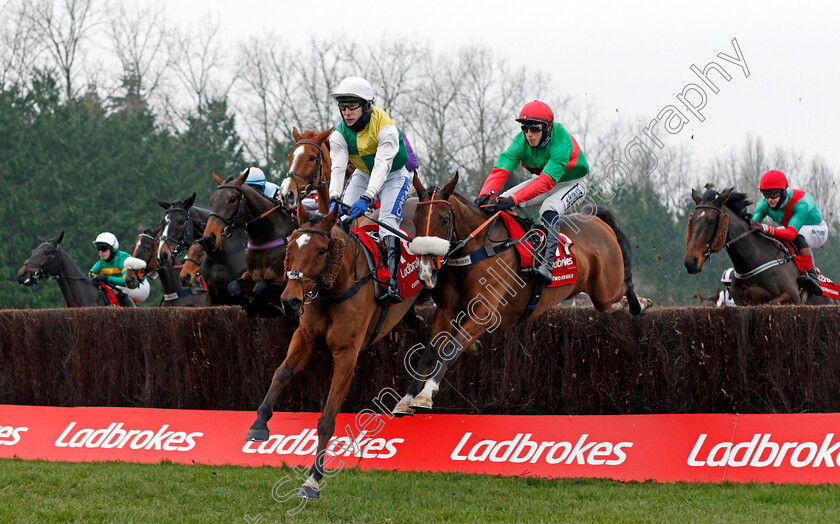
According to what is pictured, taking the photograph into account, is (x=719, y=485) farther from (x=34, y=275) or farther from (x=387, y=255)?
(x=34, y=275)

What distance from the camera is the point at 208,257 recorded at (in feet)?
28.9

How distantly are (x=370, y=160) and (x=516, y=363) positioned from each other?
2.17 meters

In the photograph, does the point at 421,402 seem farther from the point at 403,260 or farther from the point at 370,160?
the point at 370,160

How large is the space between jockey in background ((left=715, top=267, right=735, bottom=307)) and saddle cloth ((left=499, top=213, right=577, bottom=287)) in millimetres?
3953

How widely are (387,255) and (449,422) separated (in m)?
1.47

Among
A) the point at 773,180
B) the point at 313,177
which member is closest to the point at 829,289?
the point at 773,180

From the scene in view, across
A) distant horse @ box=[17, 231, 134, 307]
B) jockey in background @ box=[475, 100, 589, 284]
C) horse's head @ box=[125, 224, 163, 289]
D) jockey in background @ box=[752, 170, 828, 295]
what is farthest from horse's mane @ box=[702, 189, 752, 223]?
distant horse @ box=[17, 231, 134, 307]

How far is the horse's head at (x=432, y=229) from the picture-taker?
585 centimetres

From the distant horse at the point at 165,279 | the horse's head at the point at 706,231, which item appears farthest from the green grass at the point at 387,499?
the distant horse at the point at 165,279

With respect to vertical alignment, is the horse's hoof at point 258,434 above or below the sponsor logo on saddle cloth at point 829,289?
above

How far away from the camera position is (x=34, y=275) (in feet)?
40.5

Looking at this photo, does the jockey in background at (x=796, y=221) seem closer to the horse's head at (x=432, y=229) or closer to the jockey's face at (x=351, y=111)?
the horse's head at (x=432, y=229)

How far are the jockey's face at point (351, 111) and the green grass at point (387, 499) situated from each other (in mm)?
2605

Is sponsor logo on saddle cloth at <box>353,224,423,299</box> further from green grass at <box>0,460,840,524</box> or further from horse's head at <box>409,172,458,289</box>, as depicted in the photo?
green grass at <box>0,460,840,524</box>
